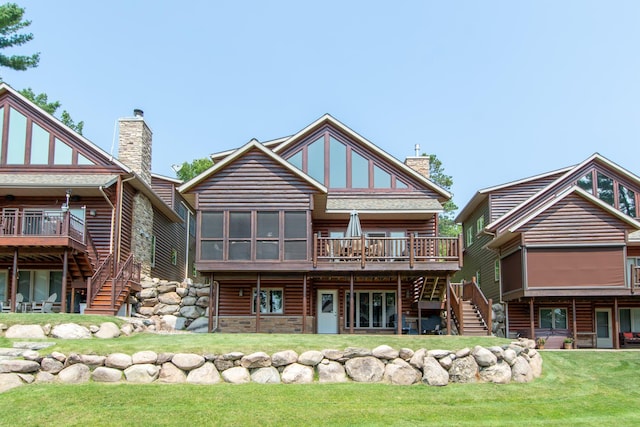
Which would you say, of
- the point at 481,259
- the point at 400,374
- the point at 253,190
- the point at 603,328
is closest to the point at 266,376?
the point at 400,374

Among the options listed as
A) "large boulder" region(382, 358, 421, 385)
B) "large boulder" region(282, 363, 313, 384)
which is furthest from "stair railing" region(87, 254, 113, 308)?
"large boulder" region(382, 358, 421, 385)

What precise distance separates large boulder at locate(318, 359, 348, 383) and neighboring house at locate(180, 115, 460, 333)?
5701 mm

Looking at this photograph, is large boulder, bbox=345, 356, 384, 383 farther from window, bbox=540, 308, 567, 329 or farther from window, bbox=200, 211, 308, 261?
window, bbox=540, 308, 567, 329

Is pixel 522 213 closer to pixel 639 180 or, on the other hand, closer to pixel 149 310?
pixel 639 180

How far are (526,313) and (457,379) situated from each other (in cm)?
1319

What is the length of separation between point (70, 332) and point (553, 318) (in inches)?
748

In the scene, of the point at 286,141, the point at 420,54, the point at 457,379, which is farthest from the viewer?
the point at 286,141

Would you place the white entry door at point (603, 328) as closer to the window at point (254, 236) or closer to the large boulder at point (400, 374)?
the window at point (254, 236)

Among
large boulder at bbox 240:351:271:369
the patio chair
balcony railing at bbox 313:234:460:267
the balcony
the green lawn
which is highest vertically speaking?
the balcony

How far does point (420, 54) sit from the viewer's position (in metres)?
22.3

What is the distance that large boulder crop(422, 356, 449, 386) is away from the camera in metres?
15.5

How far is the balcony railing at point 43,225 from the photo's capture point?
21672 millimetres

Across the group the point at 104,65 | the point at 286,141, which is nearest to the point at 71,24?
the point at 104,65

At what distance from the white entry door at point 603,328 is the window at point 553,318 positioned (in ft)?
4.57
